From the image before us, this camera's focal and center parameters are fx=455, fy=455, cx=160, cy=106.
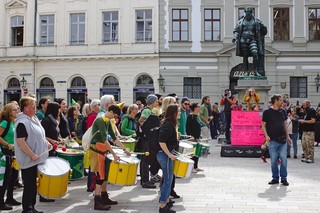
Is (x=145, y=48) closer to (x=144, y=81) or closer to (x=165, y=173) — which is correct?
(x=144, y=81)

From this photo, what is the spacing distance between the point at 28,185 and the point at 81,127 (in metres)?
4.64

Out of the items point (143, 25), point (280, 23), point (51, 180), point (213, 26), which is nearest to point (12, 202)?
point (51, 180)

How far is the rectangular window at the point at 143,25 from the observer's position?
31.4m

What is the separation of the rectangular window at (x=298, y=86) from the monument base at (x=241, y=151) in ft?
52.8

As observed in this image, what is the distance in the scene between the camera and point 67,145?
999cm

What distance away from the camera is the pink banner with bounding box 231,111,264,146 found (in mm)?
14898

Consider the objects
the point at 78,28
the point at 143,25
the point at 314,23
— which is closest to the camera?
the point at 314,23

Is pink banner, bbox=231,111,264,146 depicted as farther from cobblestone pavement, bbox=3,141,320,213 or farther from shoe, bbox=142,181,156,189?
shoe, bbox=142,181,156,189

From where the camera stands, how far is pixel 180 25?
3081 cm

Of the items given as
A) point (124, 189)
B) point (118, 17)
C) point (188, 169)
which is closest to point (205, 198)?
point (188, 169)

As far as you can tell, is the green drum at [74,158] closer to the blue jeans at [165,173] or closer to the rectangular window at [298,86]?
the blue jeans at [165,173]

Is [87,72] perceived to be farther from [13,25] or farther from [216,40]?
[216,40]

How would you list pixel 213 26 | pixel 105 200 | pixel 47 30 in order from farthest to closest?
pixel 47 30 → pixel 213 26 → pixel 105 200

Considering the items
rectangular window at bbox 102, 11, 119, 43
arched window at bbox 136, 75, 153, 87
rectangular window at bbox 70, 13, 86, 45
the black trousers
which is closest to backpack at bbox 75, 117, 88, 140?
the black trousers
